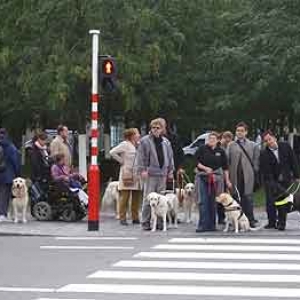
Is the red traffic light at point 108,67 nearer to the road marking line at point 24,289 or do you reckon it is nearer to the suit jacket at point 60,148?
the suit jacket at point 60,148

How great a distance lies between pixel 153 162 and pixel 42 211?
2.97m

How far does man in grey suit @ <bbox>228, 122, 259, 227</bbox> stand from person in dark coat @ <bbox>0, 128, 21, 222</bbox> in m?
4.64

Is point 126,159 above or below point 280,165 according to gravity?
above

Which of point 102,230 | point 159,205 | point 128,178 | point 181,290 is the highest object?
point 128,178

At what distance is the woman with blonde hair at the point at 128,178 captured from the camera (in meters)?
16.9

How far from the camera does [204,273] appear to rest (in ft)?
35.9

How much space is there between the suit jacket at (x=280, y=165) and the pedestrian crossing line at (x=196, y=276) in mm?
5221

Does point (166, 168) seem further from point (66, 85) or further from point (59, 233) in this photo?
point (66, 85)

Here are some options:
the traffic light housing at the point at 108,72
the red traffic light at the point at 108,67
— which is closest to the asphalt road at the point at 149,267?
the traffic light housing at the point at 108,72

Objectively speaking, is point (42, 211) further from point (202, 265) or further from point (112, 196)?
point (202, 265)

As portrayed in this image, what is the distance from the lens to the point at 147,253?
12836 millimetres

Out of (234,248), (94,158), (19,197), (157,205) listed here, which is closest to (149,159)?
(157,205)

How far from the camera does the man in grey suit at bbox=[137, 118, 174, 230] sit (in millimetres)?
16016

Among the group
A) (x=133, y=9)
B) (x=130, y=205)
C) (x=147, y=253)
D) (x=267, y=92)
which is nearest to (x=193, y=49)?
(x=267, y=92)
